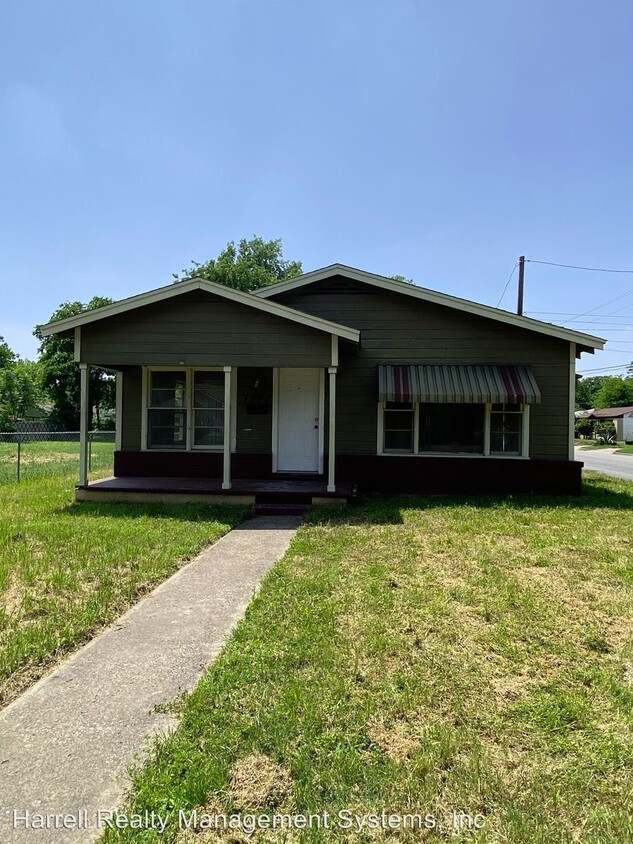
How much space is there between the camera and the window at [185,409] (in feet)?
30.5

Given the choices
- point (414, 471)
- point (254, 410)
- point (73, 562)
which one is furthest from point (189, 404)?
point (73, 562)

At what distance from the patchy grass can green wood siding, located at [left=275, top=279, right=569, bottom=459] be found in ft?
10.6

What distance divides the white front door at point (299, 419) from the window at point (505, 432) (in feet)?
11.0

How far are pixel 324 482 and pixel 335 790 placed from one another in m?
7.01

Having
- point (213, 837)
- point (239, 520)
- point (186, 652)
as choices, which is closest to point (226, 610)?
point (186, 652)

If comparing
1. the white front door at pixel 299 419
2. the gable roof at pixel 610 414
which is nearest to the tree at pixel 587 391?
the gable roof at pixel 610 414

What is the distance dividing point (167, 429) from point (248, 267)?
2978cm

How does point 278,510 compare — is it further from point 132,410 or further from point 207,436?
point 132,410

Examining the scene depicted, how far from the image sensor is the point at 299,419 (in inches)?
368

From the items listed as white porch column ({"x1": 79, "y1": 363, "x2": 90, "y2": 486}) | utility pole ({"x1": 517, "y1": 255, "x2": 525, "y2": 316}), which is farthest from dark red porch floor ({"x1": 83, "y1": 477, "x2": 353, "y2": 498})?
utility pole ({"x1": 517, "y1": 255, "x2": 525, "y2": 316})

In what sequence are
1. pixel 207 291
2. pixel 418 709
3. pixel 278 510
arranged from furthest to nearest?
pixel 207 291
pixel 278 510
pixel 418 709

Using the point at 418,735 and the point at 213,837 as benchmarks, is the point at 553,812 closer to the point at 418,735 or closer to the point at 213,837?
the point at 418,735

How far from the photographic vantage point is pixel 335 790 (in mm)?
1916

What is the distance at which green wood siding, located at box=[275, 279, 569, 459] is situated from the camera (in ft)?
29.8
